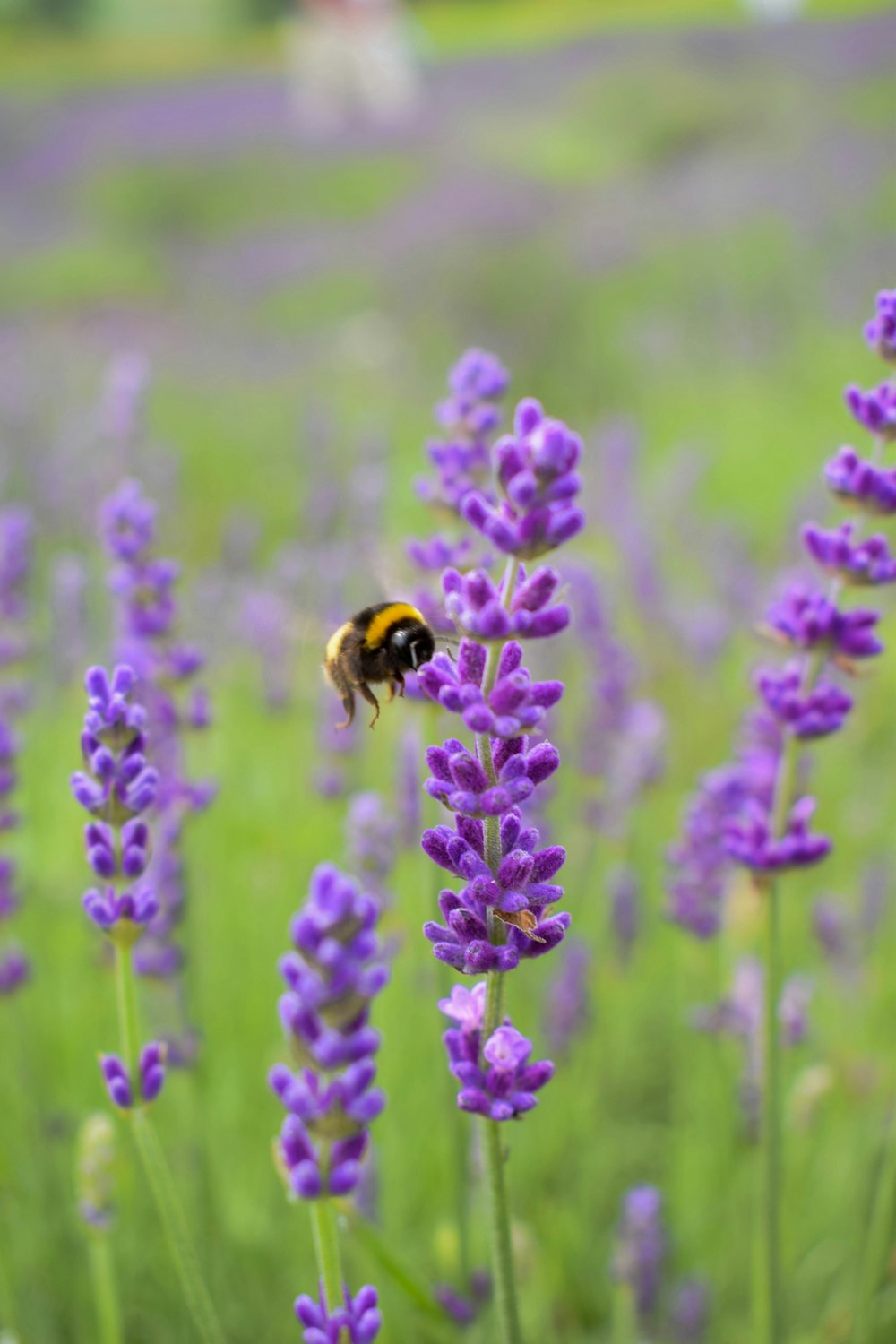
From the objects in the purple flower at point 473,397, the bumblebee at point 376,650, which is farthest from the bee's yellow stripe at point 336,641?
the purple flower at point 473,397

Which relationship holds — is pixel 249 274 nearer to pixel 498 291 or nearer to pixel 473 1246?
pixel 498 291

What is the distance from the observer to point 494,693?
24.0 inches

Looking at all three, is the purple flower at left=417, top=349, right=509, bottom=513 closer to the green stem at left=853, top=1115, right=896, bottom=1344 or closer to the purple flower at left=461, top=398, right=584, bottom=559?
the purple flower at left=461, top=398, right=584, bottom=559

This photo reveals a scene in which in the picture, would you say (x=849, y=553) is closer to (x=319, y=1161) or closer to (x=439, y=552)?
(x=439, y=552)

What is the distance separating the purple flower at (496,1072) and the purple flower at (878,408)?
0.50m

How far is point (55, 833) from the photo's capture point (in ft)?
8.88

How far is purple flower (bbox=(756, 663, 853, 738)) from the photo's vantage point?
0.95m

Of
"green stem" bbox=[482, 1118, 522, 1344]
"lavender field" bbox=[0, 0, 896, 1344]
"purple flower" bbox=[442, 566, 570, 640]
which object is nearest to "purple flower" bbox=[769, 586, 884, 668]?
"lavender field" bbox=[0, 0, 896, 1344]

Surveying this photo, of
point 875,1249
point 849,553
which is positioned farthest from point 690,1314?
point 849,553

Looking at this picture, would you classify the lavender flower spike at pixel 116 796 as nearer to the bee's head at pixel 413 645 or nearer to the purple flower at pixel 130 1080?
the purple flower at pixel 130 1080

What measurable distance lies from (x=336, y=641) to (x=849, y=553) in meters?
0.48

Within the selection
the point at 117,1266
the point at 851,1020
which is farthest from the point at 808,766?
the point at 117,1266

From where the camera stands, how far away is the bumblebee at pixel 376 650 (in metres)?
1.09

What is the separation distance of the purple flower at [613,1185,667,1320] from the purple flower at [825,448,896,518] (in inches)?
36.4
